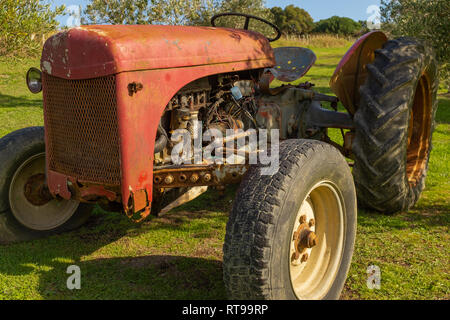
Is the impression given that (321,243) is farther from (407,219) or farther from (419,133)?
(419,133)

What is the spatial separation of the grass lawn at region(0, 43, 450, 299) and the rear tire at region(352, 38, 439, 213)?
0.33 m

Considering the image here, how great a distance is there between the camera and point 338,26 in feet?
170

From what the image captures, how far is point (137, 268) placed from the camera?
11.4 ft

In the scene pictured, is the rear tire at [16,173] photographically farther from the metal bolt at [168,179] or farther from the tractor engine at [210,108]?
the metal bolt at [168,179]

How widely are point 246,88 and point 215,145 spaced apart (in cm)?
63

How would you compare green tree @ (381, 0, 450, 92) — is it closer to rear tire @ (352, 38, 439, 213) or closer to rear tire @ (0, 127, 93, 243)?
rear tire @ (352, 38, 439, 213)

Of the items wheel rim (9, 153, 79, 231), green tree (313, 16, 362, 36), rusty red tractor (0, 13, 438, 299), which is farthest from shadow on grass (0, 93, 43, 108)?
green tree (313, 16, 362, 36)

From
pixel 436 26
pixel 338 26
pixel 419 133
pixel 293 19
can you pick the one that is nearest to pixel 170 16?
pixel 436 26

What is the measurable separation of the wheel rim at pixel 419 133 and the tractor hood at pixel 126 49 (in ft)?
7.66

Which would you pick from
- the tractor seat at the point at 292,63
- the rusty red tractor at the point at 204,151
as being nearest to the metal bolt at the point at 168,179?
the rusty red tractor at the point at 204,151

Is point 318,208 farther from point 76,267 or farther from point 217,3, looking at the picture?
point 217,3

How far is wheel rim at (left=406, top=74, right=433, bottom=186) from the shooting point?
477 centimetres

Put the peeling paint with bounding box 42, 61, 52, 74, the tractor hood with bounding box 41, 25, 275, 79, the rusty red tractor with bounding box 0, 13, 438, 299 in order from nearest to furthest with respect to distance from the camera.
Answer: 1. the rusty red tractor with bounding box 0, 13, 438, 299
2. the tractor hood with bounding box 41, 25, 275, 79
3. the peeling paint with bounding box 42, 61, 52, 74

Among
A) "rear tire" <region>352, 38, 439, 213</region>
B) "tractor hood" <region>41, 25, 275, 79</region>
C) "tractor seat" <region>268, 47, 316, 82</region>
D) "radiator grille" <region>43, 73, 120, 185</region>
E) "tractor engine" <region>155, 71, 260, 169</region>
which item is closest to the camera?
"tractor hood" <region>41, 25, 275, 79</region>
